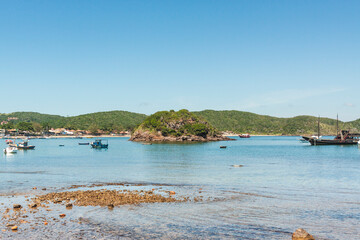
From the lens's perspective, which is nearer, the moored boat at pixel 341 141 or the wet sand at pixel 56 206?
the wet sand at pixel 56 206

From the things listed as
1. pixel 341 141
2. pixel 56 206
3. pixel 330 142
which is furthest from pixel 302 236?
pixel 330 142

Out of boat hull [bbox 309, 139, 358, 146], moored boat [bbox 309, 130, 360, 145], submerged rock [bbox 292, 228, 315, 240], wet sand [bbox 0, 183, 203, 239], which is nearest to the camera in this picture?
submerged rock [bbox 292, 228, 315, 240]

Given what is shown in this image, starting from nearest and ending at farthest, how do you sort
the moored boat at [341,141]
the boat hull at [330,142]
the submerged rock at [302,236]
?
the submerged rock at [302,236] → the boat hull at [330,142] → the moored boat at [341,141]

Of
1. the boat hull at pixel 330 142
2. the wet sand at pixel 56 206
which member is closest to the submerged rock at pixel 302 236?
the wet sand at pixel 56 206

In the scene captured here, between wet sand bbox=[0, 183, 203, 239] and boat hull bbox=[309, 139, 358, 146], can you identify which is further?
boat hull bbox=[309, 139, 358, 146]

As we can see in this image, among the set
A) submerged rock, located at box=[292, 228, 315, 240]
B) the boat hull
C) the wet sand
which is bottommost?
the wet sand

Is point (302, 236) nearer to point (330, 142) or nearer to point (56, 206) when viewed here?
point (56, 206)

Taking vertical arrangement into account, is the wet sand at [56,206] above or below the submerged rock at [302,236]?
below

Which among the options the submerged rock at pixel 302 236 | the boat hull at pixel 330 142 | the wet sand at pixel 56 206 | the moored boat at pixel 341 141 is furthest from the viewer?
the moored boat at pixel 341 141

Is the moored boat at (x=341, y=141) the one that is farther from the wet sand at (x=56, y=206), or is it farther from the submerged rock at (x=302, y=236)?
the submerged rock at (x=302, y=236)

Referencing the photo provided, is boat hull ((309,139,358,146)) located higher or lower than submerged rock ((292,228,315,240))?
higher

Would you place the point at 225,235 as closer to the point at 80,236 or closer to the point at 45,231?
the point at 80,236

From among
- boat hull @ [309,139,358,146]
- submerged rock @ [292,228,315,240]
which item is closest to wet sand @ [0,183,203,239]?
submerged rock @ [292,228,315,240]

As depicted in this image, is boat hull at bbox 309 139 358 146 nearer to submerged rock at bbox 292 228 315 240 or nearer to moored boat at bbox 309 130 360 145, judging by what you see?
moored boat at bbox 309 130 360 145
